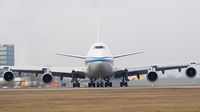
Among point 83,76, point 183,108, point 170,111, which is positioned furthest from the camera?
point 83,76

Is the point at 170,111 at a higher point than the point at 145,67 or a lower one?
lower

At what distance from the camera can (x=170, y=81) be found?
83.7m

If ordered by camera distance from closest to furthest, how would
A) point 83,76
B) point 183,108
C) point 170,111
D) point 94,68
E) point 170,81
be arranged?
point 170,111 < point 183,108 < point 94,68 < point 83,76 < point 170,81

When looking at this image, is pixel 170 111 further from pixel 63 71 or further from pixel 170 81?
pixel 170 81

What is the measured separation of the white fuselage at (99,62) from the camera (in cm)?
5094

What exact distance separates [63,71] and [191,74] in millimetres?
14660

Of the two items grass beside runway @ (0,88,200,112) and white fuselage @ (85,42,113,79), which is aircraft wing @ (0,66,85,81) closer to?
white fuselage @ (85,42,113,79)

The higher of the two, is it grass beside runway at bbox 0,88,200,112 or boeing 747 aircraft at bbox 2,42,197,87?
boeing 747 aircraft at bbox 2,42,197,87

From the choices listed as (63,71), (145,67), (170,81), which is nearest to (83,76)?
(63,71)

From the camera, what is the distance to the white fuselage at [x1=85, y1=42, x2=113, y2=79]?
5094cm

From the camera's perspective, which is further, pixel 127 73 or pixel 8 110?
pixel 127 73

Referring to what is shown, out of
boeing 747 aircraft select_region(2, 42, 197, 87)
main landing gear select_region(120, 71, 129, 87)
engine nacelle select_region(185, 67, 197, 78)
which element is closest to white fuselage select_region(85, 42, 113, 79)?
boeing 747 aircraft select_region(2, 42, 197, 87)

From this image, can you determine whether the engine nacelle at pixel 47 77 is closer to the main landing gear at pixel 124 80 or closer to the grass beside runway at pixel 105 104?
the main landing gear at pixel 124 80

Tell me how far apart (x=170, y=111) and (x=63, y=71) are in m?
36.8
